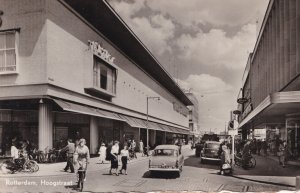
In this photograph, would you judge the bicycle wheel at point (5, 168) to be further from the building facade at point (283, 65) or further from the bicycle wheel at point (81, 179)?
the building facade at point (283, 65)

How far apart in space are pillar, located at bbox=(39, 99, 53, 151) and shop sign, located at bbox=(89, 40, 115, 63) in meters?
5.14

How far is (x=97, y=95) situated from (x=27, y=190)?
12.8 m

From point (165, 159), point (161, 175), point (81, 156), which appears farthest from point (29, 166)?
point (165, 159)

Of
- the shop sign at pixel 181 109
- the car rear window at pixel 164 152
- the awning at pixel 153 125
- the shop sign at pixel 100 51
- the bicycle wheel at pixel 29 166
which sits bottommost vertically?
the bicycle wheel at pixel 29 166

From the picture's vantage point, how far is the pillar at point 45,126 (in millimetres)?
14094

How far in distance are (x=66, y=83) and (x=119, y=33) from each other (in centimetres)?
624

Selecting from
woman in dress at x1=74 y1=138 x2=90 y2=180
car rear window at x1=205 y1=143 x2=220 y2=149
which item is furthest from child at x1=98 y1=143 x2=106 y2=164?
car rear window at x1=205 y1=143 x2=220 y2=149

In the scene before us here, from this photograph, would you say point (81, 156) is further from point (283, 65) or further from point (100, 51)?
point (100, 51)

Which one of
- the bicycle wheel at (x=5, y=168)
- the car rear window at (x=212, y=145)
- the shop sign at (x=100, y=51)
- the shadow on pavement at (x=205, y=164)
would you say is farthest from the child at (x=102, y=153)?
the car rear window at (x=212, y=145)

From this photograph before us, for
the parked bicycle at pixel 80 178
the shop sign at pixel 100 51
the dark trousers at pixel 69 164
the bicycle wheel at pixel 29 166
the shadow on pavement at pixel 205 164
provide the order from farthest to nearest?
the shop sign at pixel 100 51, the shadow on pavement at pixel 205 164, the dark trousers at pixel 69 164, the bicycle wheel at pixel 29 166, the parked bicycle at pixel 80 178

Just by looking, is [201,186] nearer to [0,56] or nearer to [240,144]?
[0,56]

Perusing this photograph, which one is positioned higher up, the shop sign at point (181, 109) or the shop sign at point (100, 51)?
the shop sign at point (100, 51)

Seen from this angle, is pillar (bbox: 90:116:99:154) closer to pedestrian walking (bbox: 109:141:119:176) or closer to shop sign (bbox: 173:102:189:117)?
pedestrian walking (bbox: 109:141:119:176)

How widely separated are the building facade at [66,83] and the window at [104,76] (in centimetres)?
A: 13
